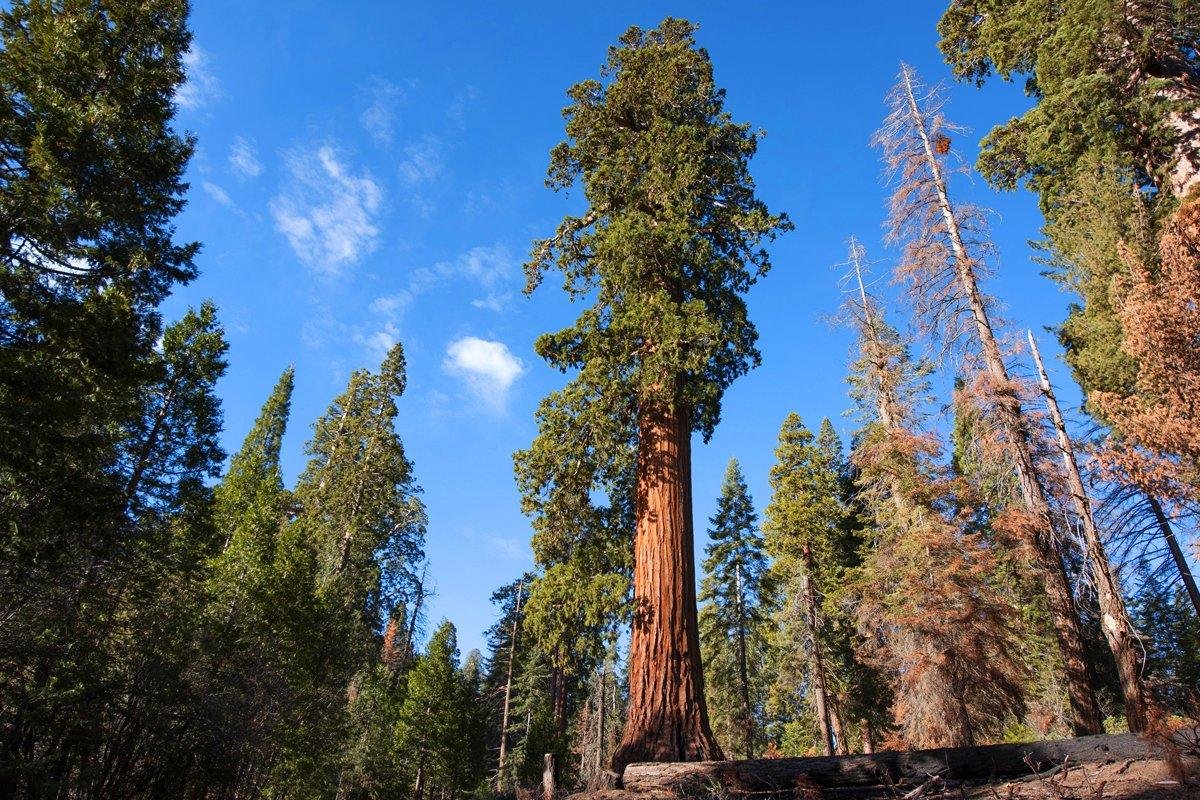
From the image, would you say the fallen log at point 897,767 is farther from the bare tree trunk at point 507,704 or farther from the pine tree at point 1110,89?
the bare tree trunk at point 507,704

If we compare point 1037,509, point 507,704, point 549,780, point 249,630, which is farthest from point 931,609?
point 507,704

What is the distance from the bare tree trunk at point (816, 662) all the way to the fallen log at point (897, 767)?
17.3 m

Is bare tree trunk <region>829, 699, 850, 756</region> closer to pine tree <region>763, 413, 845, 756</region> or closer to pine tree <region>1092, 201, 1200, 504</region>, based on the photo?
pine tree <region>763, 413, 845, 756</region>

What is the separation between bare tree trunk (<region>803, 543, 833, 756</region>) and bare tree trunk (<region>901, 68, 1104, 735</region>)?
10.6 meters

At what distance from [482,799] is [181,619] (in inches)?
846

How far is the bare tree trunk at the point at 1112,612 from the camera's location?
956 cm

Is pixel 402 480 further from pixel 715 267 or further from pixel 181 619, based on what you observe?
pixel 715 267

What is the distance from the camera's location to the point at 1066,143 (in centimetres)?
1248

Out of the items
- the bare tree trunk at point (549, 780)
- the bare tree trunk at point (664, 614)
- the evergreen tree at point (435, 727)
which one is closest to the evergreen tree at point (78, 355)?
the bare tree trunk at point (549, 780)

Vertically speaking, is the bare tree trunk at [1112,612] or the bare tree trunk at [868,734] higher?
the bare tree trunk at [1112,612]

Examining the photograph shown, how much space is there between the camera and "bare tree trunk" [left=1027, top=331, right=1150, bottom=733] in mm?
9562

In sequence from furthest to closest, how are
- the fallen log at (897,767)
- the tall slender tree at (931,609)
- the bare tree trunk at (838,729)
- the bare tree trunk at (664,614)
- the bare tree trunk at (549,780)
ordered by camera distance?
the bare tree trunk at (838,729)
the tall slender tree at (931,609)
the bare tree trunk at (549,780)
the bare tree trunk at (664,614)
the fallen log at (897,767)

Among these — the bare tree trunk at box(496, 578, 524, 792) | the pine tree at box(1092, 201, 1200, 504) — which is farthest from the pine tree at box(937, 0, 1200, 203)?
the bare tree trunk at box(496, 578, 524, 792)

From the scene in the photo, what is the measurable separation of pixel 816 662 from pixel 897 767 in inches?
732
